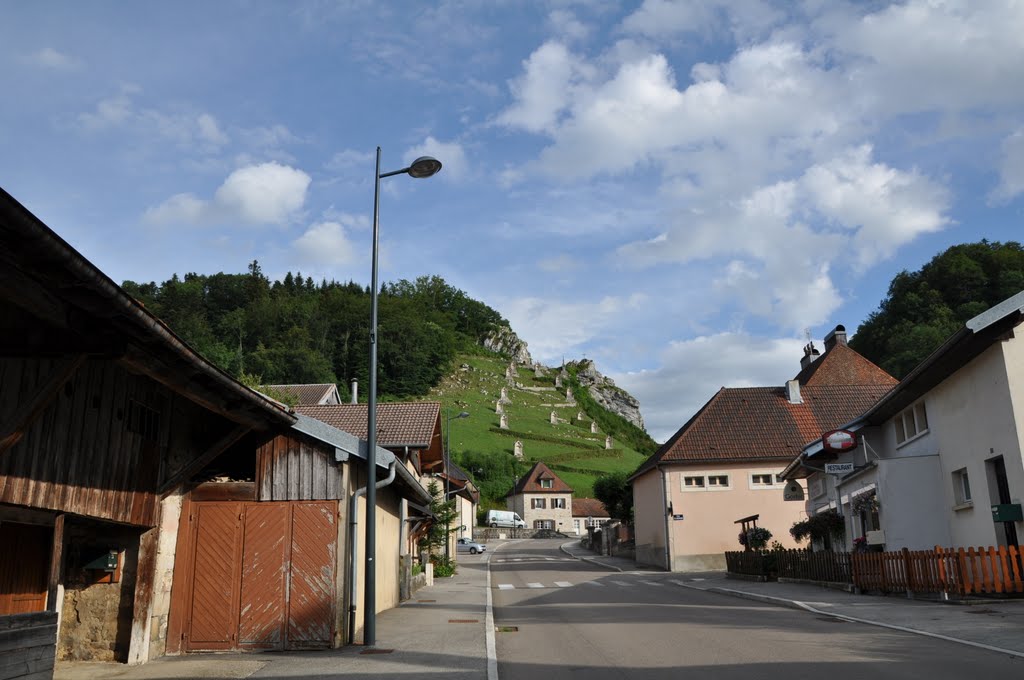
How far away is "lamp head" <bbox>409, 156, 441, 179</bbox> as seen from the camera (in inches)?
503

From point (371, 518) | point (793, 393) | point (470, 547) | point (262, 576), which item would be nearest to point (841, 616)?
point (371, 518)

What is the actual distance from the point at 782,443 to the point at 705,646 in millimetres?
30825

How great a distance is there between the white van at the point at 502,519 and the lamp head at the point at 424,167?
86.5 m

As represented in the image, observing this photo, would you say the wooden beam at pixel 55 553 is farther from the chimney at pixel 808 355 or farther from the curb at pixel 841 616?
the chimney at pixel 808 355

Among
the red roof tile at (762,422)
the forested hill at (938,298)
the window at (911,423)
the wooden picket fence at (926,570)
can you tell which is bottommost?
the wooden picket fence at (926,570)

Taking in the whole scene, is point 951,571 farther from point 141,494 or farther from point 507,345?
point 507,345

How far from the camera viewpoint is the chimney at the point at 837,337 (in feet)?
165

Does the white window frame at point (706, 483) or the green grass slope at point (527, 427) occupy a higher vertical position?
the green grass slope at point (527, 427)

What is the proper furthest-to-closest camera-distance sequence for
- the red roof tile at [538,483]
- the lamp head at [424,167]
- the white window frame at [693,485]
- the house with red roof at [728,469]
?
the red roof tile at [538,483] < the white window frame at [693,485] < the house with red roof at [728,469] < the lamp head at [424,167]

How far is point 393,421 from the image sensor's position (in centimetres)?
2634

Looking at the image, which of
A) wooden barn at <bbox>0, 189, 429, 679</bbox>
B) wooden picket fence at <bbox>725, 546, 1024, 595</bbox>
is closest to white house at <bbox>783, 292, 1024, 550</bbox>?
wooden picket fence at <bbox>725, 546, 1024, 595</bbox>

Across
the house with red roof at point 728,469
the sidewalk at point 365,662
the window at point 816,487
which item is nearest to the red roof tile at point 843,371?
the house with red roof at point 728,469

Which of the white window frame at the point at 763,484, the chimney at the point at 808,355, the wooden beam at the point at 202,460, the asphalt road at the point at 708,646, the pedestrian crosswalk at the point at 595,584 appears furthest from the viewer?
the chimney at the point at 808,355

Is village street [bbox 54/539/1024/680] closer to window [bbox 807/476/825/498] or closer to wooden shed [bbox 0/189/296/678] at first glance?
wooden shed [bbox 0/189/296/678]
